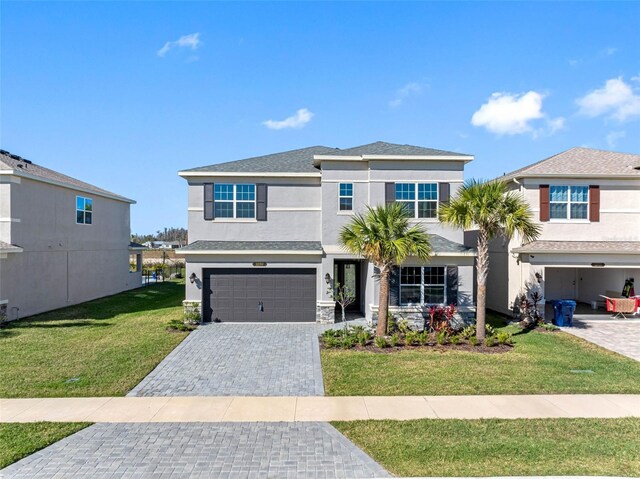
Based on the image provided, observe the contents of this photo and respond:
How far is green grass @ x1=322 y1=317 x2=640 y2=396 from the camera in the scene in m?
8.80

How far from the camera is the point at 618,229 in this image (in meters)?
16.7

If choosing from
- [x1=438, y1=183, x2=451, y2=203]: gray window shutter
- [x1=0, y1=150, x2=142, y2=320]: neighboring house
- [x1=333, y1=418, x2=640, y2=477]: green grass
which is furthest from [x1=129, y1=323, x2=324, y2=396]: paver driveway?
[x1=0, y1=150, x2=142, y2=320]: neighboring house

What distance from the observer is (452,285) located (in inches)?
579

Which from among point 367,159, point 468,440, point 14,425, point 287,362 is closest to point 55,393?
point 14,425

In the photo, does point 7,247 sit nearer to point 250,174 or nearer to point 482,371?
point 250,174

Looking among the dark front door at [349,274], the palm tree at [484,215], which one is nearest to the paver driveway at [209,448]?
the palm tree at [484,215]

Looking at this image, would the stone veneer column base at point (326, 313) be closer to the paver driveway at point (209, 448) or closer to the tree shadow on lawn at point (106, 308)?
the paver driveway at point (209, 448)

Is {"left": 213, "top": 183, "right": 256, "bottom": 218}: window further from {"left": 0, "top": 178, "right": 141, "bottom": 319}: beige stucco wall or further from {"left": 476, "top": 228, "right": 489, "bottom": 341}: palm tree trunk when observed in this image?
{"left": 476, "top": 228, "right": 489, "bottom": 341}: palm tree trunk

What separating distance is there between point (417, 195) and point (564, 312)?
7.47 metres

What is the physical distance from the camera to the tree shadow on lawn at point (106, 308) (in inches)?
613

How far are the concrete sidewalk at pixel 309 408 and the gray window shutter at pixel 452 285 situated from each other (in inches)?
251

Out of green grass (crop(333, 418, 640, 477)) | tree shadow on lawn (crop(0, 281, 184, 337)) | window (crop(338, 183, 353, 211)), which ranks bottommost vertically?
tree shadow on lawn (crop(0, 281, 184, 337))

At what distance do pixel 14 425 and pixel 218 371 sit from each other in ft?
13.9

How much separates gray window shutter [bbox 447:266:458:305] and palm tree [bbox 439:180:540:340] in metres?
1.85
